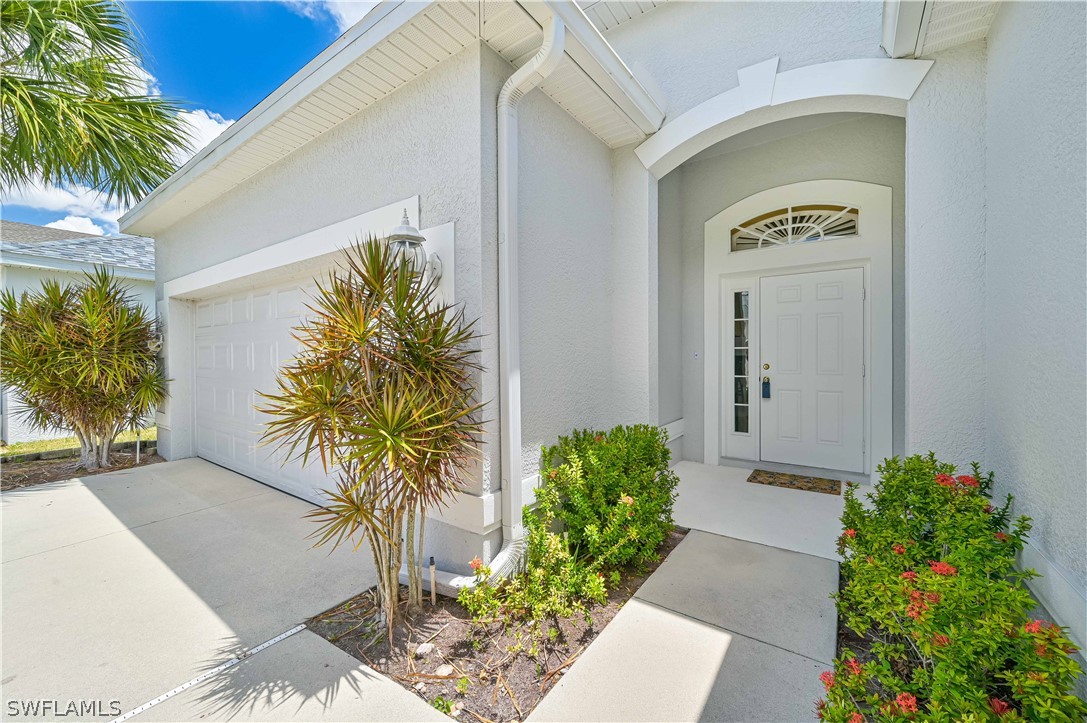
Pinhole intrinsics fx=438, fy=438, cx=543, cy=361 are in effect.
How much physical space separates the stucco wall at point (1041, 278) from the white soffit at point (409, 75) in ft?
8.03

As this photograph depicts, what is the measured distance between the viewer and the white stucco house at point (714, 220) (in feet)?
7.79

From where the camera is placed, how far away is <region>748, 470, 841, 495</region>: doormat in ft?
16.9

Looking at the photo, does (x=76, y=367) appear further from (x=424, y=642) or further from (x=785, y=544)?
(x=785, y=544)

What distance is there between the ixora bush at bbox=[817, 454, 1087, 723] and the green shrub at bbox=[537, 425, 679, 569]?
137cm

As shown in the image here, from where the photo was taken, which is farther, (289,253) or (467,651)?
(289,253)

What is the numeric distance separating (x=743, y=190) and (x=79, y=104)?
8.51 meters

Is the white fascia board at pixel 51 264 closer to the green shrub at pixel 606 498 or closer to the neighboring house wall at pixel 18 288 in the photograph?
the neighboring house wall at pixel 18 288

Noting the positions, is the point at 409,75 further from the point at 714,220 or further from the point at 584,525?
the point at 714,220

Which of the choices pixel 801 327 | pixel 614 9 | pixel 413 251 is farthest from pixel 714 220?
pixel 413 251

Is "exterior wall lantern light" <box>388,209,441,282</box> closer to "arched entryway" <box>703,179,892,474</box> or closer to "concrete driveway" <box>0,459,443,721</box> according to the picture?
→ "concrete driveway" <box>0,459,443,721</box>

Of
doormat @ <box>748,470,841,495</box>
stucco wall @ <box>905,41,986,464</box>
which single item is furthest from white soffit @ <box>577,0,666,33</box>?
doormat @ <box>748,470,841,495</box>

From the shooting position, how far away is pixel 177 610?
121 inches

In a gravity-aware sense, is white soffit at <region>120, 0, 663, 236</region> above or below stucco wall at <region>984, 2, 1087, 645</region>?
above

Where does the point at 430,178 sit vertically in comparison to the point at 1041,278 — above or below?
above
